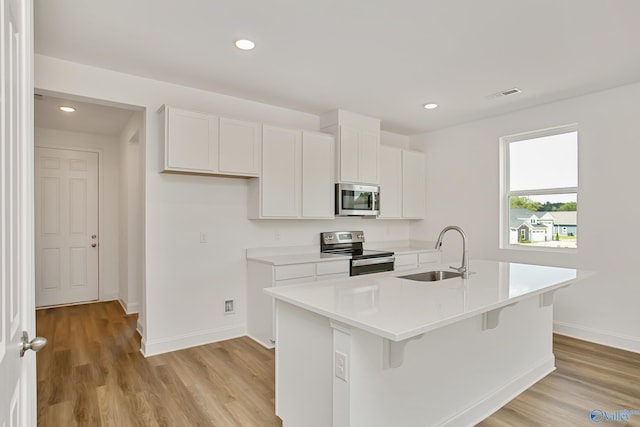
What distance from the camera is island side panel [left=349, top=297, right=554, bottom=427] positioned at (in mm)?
1688

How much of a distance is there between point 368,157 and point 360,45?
1981mm

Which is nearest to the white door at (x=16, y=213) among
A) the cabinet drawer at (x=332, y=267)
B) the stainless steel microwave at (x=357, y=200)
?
the cabinet drawer at (x=332, y=267)

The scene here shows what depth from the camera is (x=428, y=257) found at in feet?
16.6

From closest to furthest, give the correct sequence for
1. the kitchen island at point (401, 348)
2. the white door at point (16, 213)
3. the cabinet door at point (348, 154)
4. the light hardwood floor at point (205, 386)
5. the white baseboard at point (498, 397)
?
the white door at point (16, 213) → the kitchen island at point (401, 348) → the white baseboard at point (498, 397) → the light hardwood floor at point (205, 386) → the cabinet door at point (348, 154)

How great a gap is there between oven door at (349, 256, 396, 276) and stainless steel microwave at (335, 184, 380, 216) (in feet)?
1.98

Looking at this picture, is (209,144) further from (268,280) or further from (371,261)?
(371,261)

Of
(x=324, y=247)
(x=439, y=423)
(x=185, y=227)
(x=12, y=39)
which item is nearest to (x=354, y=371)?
(x=439, y=423)

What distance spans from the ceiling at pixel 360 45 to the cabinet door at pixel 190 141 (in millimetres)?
377

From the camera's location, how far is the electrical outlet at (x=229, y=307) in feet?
12.5

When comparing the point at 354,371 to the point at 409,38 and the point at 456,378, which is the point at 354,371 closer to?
the point at 456,378

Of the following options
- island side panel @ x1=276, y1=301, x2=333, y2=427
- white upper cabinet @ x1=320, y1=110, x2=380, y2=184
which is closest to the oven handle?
white upper cabinet @ x1=320, y1=110, x2=380, y2=184

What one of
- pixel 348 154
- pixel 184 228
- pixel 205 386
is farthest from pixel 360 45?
pixel 205 386

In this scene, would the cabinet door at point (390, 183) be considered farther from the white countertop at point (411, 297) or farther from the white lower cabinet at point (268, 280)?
the white countertop at point (411, 297)

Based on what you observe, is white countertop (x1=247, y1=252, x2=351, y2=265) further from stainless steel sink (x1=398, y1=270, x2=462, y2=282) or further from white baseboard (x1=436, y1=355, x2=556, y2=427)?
white baseboard (x1=436, y1=355, x2=556, y2=427)
